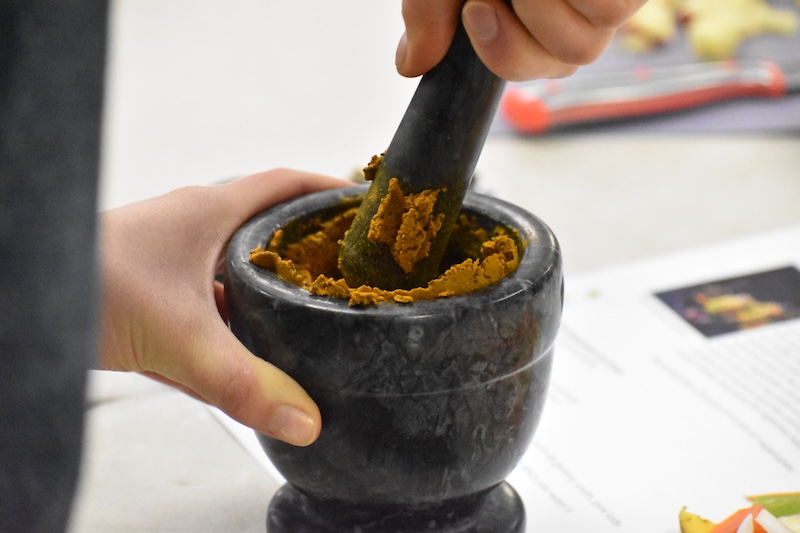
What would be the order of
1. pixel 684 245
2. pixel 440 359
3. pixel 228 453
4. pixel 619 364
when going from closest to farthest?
pixel 440 359
pixel 228 453
pixel 619 364
pixel 684 245

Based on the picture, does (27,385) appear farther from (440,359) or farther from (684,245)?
(684,245)

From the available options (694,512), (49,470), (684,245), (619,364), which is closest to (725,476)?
(694,512)

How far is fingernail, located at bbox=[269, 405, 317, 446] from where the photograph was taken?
596 millimetres

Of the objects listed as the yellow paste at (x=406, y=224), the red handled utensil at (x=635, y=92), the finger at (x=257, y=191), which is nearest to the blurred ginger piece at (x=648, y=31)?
the red handled utensil at (x=635, y=92)

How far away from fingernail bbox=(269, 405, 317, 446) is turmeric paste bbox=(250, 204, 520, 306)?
72 millimetres

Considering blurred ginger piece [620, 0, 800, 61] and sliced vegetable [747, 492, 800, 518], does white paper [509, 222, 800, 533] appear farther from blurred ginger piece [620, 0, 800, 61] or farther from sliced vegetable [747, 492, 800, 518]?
blurred ginger piece [620, 0, 800, 61]

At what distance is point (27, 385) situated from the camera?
1.21 feet

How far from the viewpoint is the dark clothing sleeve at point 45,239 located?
35cm

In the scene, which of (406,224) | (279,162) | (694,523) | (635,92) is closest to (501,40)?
(406,224)

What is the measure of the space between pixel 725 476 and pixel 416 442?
0.30 metres

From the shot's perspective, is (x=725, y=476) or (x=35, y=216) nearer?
(x=35, y=216)

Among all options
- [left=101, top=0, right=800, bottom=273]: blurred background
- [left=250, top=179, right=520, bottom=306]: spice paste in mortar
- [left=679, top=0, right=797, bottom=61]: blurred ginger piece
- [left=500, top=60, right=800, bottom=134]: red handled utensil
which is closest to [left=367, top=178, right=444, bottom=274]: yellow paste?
[left=250, top=179, right=520, bottom=306]: spice paste in mortar

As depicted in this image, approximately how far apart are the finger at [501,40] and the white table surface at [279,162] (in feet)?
1.26

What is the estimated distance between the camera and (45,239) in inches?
14.2
